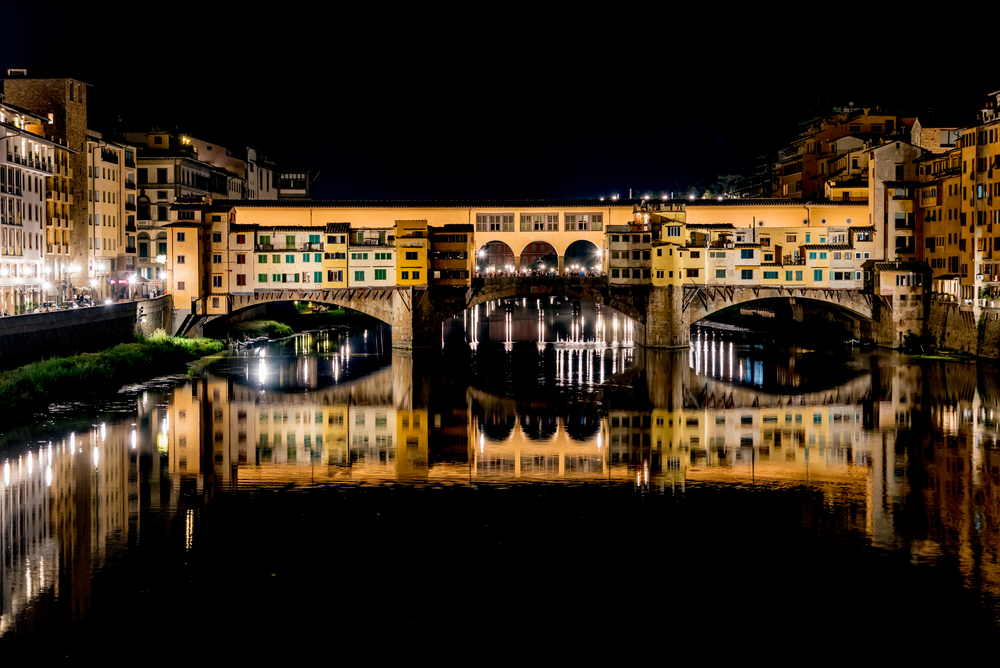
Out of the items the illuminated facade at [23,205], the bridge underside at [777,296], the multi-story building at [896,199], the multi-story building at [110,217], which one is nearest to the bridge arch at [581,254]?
the multi-story building at [110,217]

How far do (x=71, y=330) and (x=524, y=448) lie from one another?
19738 mm

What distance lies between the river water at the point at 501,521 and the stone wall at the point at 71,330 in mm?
2925

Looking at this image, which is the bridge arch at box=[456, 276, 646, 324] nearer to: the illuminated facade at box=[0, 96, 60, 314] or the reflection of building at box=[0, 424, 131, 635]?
the illuminated facade at box=[0, 96, 60, 314]

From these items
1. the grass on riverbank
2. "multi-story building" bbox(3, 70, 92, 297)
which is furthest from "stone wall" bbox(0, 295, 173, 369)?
"multi-story building" bbox(3, 70, 92, 297)

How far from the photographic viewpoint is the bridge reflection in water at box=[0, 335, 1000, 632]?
20.9m

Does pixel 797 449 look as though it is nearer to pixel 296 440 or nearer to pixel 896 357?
pixel 296 440

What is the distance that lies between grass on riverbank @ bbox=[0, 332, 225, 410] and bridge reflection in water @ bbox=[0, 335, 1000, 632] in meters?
2.26

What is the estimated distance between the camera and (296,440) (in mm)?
30547

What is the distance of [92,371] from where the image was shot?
121 feet

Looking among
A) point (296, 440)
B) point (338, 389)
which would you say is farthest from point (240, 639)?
point (338, 389)

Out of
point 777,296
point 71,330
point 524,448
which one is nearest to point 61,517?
point 524,448

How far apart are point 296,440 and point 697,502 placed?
1287 cm

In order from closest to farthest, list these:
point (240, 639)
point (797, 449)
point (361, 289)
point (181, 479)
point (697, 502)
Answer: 1. point (240, 639)
2. point (697, 502)
3. point (181, 479)
4. point (797, 449)
5. point (361, 289)

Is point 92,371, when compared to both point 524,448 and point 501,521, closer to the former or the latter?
point 524,448
